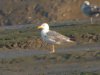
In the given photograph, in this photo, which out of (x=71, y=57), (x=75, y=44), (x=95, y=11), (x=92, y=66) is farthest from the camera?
(x=95, y=11)

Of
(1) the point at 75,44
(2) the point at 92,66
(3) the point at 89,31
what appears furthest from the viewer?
(3) the point at 89,31

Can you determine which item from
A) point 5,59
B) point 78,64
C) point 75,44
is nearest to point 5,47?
point 75,44

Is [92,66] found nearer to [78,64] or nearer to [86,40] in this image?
[78,64]

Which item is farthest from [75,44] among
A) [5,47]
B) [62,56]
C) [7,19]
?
[7,19]

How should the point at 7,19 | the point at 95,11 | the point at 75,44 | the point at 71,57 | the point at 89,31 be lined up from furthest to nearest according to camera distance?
the point at 7,19, the point at 95,11, the point at 89,31, the point at 75,44, the point at 71,57

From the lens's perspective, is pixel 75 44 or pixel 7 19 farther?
pixel 7 19

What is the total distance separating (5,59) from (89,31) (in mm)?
8170

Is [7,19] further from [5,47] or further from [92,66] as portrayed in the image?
[92,66]

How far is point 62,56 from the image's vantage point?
21578mm

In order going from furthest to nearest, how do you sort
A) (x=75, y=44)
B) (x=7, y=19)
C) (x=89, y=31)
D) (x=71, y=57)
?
1. (x=7, y=19)
2. (x=89, y=31)
3. (x=75, y=44)
4. (x=71, y=57)

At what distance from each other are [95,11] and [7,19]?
1390cm

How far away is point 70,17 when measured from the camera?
49.4 meters

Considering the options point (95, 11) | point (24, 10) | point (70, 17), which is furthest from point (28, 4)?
point (95, 11)

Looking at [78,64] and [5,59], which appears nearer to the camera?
[78,64]
